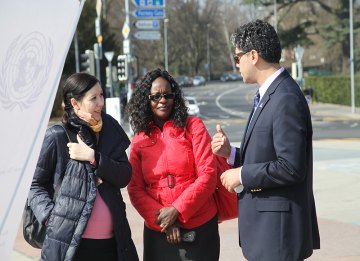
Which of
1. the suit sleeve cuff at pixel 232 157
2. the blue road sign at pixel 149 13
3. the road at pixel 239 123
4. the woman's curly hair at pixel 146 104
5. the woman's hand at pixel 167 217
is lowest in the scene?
the road at pixel 239 123

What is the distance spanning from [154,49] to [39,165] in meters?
78.6

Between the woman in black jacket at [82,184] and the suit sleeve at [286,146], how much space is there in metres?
0.77

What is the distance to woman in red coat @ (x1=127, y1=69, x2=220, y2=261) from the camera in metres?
3.66

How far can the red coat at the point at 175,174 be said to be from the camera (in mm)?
3648

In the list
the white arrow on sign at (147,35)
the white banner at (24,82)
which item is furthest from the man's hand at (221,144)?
the white arrow on sign at (147,35)

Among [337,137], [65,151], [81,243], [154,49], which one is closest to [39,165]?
[65,151]

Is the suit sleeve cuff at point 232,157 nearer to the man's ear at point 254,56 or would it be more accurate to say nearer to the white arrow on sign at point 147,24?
the man's ear at point 254,56

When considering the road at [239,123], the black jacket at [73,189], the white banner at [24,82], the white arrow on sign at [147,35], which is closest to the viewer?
the white banner at [24,82]

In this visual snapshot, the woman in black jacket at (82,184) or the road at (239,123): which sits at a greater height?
the woman in black jacket at (82,184)

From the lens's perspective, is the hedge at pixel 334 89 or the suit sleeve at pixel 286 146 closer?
the suit sleeve at pixel 286 146

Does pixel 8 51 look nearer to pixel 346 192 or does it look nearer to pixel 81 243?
pixel 81 243

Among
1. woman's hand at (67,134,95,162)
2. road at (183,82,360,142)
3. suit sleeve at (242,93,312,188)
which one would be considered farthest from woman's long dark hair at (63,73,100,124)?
road at (183,82,360,142)

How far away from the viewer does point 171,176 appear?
12.1ft

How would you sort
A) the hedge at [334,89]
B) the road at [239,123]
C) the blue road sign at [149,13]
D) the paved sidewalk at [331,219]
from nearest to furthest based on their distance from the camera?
the paved sidewalk at [331,219] → the blue road sign at [149,13] → the road at [239,123] → the hedge at [334,89]
